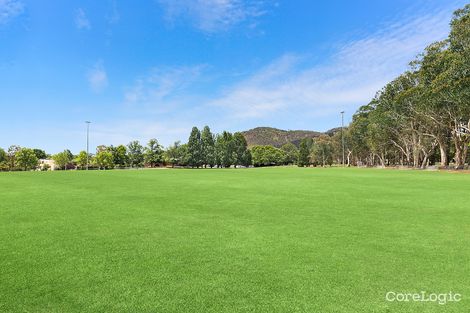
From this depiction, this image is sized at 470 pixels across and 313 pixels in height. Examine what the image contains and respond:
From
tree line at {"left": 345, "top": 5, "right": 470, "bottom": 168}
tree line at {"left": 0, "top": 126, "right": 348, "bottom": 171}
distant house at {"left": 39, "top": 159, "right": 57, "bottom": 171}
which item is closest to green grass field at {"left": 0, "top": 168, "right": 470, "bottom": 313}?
tree line at {"left": 345, "top": 5, "right": 470, "bottom": 168}

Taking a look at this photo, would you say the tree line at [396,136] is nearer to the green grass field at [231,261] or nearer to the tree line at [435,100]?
the tree line at [435,100]

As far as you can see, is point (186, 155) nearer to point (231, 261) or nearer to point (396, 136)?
point (396, 136)

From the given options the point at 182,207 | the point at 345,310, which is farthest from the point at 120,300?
the point at 182,207

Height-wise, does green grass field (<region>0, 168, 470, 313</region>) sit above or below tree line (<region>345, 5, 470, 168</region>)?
below

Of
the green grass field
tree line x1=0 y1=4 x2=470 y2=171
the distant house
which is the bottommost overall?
the green grass field

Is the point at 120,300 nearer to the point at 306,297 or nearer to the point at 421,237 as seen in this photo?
the point at 306,297

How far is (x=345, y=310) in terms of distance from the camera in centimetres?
364

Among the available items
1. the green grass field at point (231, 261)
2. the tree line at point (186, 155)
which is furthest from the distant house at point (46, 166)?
the green grass field at point (231, 261)

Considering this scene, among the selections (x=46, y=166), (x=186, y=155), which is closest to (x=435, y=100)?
(x=186, y=155)

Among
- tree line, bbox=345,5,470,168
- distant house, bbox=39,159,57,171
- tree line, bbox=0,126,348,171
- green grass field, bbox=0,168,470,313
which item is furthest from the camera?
distant house, bbox=39,159,57,171

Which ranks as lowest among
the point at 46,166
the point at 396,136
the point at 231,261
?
the point at 231,261

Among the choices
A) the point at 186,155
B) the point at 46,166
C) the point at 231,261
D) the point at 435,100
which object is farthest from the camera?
the point at 46,166

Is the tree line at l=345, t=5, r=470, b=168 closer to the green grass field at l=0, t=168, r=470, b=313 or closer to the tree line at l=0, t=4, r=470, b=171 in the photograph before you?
the tree line at l=0, t=4, r=470, b=171

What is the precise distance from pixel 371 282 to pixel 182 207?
7895 mm
